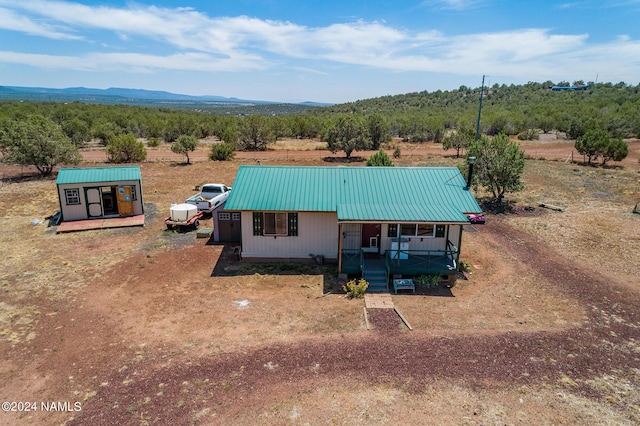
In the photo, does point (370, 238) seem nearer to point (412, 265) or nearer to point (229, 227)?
point (412, 265)

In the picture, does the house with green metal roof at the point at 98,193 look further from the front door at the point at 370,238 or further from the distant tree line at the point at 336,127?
the front door at the point at 370,238

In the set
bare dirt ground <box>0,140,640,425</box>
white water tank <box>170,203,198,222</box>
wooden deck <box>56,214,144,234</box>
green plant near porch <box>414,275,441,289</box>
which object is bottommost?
bare dirt ground <box>0,140,640,425</box>

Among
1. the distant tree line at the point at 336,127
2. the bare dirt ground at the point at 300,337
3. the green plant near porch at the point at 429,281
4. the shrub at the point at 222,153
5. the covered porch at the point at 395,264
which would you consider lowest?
the bare dirt ground at the point at 300,337

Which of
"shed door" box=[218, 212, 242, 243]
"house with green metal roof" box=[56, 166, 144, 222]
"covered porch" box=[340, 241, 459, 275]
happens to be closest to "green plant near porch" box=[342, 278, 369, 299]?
"covered porch" box=[340, 241, 459, 275]

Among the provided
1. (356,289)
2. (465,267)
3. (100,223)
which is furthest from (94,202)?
(465,267)

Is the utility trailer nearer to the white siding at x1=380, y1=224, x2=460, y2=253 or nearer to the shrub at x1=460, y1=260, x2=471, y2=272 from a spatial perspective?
the white siding at x1=380, y1=224, x2=460, y2=253

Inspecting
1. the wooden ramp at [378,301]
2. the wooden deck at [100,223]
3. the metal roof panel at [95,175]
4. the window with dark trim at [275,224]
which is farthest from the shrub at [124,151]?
the wooden ramp at [378,301]

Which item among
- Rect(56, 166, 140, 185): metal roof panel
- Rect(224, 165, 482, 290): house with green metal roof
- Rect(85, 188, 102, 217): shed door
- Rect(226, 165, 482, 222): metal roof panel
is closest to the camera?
Rect(224, 165, 482, 290): house with green metal roof
